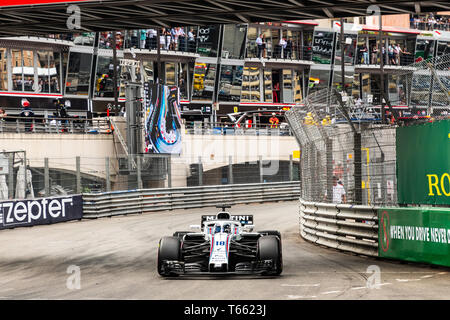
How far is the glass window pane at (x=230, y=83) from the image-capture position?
1954 inches

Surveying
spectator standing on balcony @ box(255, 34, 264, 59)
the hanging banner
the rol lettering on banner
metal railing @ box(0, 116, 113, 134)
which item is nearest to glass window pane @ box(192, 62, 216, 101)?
spectator standing on balcony @ box(255, 34, 264, 59)

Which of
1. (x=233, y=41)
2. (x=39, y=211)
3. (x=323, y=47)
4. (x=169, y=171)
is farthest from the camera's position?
(x=323, y=47)

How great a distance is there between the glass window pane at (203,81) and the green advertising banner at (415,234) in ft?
118

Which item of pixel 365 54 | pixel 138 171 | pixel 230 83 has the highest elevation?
pixel 365 54

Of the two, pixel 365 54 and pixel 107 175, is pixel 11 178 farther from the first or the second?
pixel 365 54

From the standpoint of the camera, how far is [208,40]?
48000 mm

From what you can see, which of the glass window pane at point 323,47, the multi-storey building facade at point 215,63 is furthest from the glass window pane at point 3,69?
the glass window pane at point 323,47

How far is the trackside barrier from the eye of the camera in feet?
44.0

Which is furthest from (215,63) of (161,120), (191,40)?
(161,120)

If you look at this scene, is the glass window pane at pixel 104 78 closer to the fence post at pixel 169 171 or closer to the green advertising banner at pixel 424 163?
the fence post at pixel 169 171

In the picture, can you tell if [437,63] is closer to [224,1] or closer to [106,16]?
[224,1]

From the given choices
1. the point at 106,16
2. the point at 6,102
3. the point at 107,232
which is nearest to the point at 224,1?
the point at 106,16

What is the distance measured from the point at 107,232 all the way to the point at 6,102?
20.4 metres

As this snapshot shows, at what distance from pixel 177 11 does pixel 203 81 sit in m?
35.3
